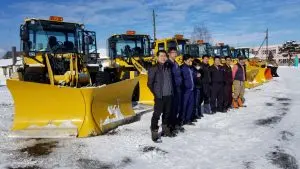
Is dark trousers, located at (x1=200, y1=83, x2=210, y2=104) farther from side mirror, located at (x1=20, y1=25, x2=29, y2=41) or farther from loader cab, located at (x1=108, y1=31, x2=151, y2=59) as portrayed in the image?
loader cab, located at (x1=108, y1=31, x2=151, y2=59)

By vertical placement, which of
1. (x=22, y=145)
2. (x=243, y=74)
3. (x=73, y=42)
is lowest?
(x=22, y=145)

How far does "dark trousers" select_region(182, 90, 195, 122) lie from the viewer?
7.80m

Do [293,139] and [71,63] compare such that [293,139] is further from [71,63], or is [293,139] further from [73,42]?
[73,42]

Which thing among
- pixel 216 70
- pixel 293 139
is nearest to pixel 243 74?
pixel 216 70

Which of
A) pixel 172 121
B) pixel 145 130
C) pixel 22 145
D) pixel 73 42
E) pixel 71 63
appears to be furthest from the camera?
pixel 73 42

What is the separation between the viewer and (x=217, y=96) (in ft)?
31.0

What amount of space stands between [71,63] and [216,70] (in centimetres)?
355

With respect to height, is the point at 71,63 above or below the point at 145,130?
above

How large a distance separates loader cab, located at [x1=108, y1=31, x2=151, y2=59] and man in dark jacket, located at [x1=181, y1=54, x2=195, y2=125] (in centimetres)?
556

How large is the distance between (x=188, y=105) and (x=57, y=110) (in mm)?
2768

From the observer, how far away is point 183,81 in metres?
7.68

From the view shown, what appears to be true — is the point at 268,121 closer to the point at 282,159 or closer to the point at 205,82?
the point at 205,82

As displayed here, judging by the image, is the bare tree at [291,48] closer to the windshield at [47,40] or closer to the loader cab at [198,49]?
the loader cab at [198,49]

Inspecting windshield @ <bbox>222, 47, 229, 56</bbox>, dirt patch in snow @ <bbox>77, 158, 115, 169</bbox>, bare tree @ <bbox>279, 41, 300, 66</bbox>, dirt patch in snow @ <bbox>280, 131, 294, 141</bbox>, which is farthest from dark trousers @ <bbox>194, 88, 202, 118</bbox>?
bare tree @ <bbox>279, 41, 300, 66</bbox>
